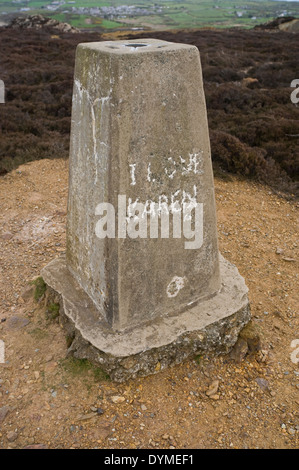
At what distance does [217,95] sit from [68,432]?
10441 millimetres

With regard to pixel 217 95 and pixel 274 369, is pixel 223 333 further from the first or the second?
pixel 217 95

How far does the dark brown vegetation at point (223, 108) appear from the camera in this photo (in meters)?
7.72

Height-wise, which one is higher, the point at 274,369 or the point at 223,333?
the point at 223,333

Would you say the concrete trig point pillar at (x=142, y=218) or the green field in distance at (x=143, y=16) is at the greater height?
the concrete trig point pillar at (x=142, y=218)

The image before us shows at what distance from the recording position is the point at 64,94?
11.7 metres

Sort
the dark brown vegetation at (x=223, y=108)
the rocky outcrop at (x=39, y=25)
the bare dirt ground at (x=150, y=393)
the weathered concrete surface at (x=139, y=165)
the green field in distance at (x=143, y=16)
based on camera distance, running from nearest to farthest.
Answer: the weathered concrete surface at (x=139, y=165)
the bare dirt ground at (x=150, y=393)
the dark brown vegetation at (x=223, y=108)
the rocky outcrop at (x=39, y=25)
the green field in distance at (x=143, y=16)

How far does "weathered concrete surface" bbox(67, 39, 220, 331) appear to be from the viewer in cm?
263

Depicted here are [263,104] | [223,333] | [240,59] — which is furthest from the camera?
[240,59]

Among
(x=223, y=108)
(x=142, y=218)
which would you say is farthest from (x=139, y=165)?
(x=223, y=108)

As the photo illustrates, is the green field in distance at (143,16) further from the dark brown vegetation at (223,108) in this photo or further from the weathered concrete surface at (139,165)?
the weathered concrete surface at (139,165)

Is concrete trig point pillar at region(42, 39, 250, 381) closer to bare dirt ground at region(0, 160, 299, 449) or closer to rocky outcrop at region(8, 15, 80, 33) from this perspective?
bare dirt ground at region(0, 160, 299, 449)

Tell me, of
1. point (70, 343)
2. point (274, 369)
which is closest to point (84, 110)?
point (70, 343)

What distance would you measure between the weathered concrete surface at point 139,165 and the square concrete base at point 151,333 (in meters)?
0.09

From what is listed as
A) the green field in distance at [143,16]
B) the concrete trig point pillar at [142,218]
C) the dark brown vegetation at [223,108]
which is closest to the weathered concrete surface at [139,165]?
the concrete trig point pillar at [142,218]
